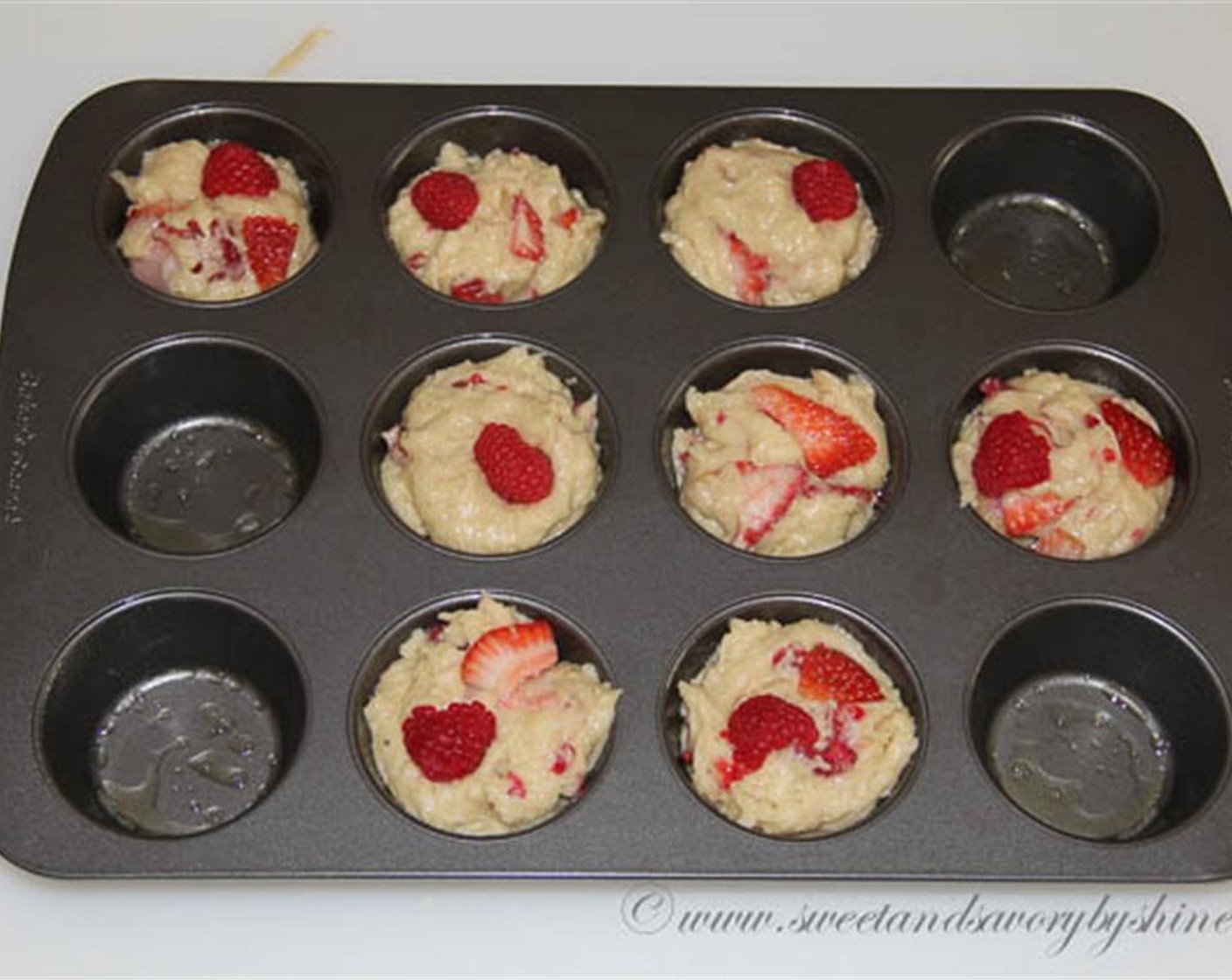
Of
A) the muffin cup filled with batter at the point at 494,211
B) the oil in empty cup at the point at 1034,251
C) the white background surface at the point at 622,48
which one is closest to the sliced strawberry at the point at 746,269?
the muffin cup filled with batter at the point at 494,211

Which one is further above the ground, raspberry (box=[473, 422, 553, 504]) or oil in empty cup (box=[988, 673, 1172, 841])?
raspberry (box=[473, 422, 553, 504])

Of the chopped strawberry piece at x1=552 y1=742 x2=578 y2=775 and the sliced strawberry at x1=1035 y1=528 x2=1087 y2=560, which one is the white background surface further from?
the chopped strawberry piece at x1=552 y1=742 x2=578 y2=775

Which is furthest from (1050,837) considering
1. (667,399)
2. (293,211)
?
(293,211)

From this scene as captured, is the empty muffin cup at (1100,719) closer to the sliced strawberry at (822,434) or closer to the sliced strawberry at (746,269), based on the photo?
the sliced strawberry at (822,434)

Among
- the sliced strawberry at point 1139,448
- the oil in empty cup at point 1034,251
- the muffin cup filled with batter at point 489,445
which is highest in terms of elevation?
the oil in empty cup at point 1034,251

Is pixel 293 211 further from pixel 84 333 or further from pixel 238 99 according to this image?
pixel 84 333

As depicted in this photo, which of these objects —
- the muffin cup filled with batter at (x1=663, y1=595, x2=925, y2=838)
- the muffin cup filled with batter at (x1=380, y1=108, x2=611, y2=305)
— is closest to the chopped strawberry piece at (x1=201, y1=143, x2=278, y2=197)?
the muffin cup filled with batter at (x1=380, y1=108, x2=611, y2=305)
